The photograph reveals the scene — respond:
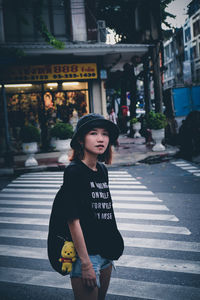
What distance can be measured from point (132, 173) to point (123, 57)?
8493 millimetres

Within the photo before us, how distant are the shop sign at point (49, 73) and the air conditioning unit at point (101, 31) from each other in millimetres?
1411

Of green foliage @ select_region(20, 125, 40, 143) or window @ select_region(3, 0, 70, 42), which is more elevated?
window @ select_region(3, 0, 70, 42)

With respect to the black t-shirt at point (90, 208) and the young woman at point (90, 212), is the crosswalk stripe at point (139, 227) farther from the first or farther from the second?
the black t-shirt at point (90, 208)

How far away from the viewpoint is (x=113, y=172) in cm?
1085

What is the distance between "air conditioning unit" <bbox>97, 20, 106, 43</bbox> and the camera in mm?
16266

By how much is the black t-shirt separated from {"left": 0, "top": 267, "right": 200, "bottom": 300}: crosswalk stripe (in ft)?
4.50

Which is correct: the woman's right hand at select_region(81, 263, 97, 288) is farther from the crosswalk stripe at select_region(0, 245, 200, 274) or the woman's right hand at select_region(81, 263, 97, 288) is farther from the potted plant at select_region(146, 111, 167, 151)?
the potted plant at select_region(146, 111, 167, 151)

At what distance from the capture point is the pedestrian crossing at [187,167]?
980 cm

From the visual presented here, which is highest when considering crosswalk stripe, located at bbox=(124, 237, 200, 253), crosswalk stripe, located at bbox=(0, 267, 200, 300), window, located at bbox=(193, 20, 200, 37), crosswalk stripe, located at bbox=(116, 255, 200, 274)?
window, located at bbox=(193, 20, 200, 37)

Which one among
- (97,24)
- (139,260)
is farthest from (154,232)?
(97,24)

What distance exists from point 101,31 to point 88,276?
15878 millimetres

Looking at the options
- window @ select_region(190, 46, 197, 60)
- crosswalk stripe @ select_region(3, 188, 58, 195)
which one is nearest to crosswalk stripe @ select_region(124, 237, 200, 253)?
crosswalk stripe @ select_region(3, 188, 58, 195)

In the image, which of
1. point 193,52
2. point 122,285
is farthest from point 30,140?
point 193,52

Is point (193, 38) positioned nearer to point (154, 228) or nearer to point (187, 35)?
point (187, 35)
